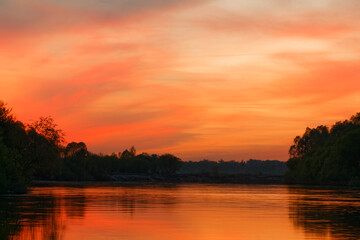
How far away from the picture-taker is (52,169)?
104m

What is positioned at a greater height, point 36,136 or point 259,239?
point 36,136

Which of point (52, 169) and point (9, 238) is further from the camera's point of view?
point (52, 169)

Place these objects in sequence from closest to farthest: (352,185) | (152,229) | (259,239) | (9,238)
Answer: (9,238), (259,239), (152,229), (352,185)

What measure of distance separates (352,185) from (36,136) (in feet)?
348

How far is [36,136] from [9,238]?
72872mm

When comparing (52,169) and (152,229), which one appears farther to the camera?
(52,169)

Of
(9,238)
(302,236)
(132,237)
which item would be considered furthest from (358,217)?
(9,238)

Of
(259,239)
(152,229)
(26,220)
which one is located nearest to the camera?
(259,239)

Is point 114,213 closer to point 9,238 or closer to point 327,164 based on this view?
point 9,238

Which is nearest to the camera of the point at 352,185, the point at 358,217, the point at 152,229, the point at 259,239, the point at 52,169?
the point at 259,239

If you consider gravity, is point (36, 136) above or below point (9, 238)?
above

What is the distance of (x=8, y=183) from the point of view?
88750 mm

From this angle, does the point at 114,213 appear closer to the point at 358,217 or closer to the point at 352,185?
the point at 358,217

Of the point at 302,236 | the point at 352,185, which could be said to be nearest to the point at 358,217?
the point at 302,236
